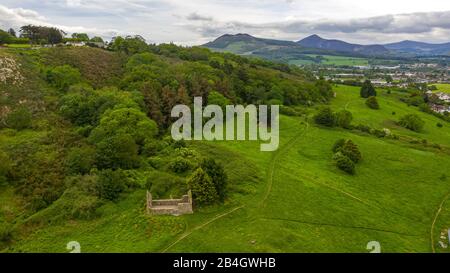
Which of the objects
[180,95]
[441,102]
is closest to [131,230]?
[180,95]

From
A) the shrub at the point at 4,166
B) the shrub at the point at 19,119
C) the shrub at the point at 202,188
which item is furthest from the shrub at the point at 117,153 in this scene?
the shrub at the point at 19,119

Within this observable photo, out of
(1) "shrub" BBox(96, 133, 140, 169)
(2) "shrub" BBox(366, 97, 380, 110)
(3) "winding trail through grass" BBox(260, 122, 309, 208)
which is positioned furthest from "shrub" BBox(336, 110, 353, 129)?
(1) "shrub" BBox(96, 133, 140, 169)

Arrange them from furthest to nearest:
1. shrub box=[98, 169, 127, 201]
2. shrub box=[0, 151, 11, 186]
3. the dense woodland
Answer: shrub box=[0, 151, 11, 186], the dense woodland, shrub box=[98, 169, 127, 201]

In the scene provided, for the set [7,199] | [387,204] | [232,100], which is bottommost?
[387,204]

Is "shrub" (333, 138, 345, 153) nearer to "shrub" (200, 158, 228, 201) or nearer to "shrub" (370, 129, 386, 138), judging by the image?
"shrub" (370, 129, 386, 138)

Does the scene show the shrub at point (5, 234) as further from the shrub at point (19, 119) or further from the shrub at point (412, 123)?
the shrub at point (412, 123)

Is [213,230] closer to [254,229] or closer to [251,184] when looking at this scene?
[254,229]
